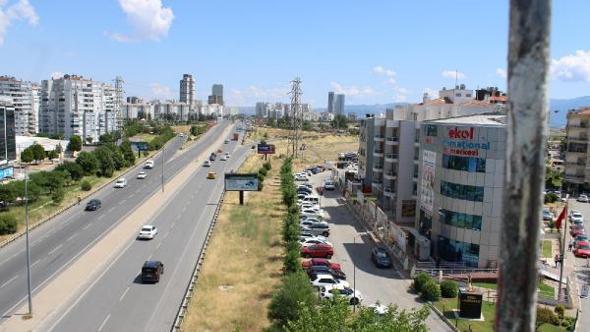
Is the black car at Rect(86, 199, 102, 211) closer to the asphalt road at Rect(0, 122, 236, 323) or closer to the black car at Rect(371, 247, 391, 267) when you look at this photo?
the asphalt road at Rect(0, 122, 236, 323)

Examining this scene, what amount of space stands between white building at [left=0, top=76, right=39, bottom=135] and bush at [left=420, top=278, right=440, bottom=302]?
13227 centimetres

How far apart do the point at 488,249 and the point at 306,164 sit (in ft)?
247

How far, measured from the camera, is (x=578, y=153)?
81.8 meters

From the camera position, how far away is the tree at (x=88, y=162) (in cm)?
7581

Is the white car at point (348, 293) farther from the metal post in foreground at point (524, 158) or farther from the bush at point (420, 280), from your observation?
the metal post in foreground at point (524, 158)

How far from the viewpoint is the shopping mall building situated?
37.8 meters

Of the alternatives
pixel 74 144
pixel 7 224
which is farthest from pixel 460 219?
pixel 74 144

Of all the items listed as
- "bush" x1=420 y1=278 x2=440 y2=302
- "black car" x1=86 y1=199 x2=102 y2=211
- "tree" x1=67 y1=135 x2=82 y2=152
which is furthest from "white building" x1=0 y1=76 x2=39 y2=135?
"bush" x1=420 y1=278 x2=440 y2=302

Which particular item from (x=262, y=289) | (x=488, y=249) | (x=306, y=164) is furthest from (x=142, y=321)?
(x=306, y=164)

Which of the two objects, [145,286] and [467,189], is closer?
[145,286]

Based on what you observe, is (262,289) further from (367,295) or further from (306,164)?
(306,164)

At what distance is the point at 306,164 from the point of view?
11269cm

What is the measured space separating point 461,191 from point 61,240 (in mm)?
30330

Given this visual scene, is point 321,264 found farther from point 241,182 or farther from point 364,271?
point 241,182
